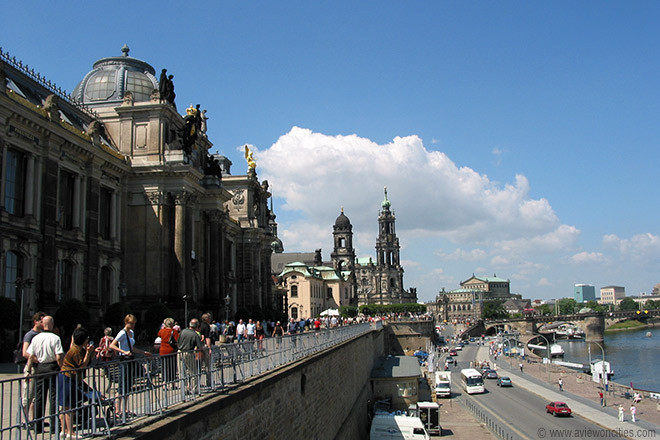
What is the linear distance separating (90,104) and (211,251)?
13.7 m

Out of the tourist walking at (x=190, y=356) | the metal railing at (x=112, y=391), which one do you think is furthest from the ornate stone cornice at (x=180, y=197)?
the tourist walking at (x=190, y=356)

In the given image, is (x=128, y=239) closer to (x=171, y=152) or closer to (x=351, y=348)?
(x=171, y=152)

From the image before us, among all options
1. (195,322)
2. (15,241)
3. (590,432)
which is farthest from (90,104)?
(590,432)

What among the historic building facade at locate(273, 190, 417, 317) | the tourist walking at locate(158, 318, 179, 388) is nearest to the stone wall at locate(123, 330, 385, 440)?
the tourist walking at locate(158, 318, 179, 388)

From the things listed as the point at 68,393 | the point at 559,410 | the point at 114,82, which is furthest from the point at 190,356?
the point at 559,410

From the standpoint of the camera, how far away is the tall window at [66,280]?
103ft

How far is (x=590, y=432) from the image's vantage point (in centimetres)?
3766

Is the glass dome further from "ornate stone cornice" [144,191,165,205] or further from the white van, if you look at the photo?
the white van

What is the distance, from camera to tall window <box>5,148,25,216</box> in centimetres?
2760

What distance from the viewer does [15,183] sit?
28203mm

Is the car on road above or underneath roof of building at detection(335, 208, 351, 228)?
underneath

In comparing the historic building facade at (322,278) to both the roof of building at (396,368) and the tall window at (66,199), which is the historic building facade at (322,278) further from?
the tall window at (66,199)

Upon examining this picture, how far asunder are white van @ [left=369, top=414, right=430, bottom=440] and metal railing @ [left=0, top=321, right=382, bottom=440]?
20359 millimetres

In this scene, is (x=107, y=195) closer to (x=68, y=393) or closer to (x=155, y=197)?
(x=155, y=197)
